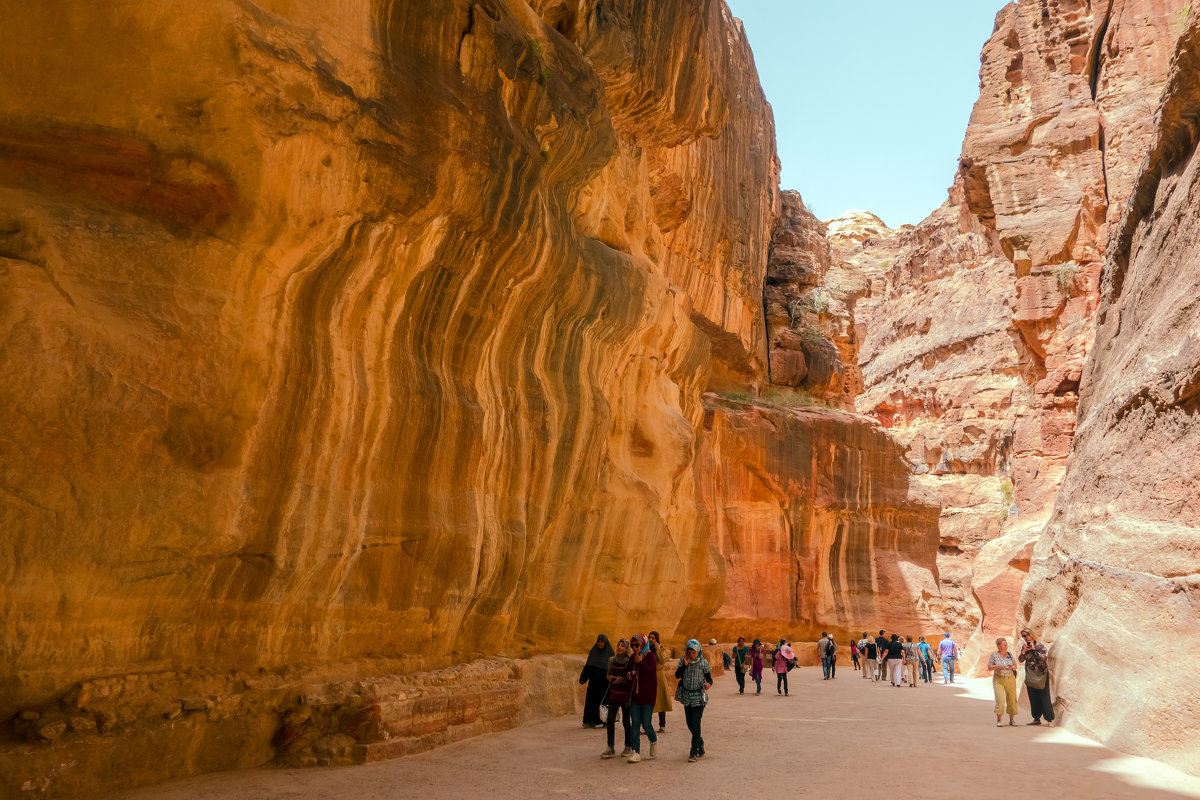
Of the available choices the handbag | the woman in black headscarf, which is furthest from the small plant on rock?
the woman in black headscarf

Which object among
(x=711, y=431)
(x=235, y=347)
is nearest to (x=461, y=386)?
(x=235, y=347)

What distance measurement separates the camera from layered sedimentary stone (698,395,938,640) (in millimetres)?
25250

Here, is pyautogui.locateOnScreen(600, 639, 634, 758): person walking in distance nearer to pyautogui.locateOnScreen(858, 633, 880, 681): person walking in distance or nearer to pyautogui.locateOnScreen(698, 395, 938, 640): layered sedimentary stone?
pyautogui.locateOnScreen(858, 633, 880, 681): person walking in distance

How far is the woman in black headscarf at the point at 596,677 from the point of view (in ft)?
33.4

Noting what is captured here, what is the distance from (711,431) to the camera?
82.1 ft

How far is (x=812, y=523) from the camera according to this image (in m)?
27.1

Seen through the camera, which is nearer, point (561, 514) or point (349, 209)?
point (349, 209)

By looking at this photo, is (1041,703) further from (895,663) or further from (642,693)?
(895,663)

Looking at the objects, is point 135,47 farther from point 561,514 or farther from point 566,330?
point 561,514

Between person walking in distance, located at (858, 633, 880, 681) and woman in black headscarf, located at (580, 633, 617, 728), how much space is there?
13148 mm

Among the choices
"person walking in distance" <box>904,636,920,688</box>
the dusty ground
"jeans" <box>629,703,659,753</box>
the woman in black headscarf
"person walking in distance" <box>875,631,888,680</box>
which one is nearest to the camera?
the dusty ground

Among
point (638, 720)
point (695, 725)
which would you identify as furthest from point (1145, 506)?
point (638, 720)

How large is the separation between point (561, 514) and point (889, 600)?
18.9 meters

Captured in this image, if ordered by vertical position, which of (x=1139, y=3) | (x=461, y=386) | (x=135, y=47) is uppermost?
(x=1139, y=3)
